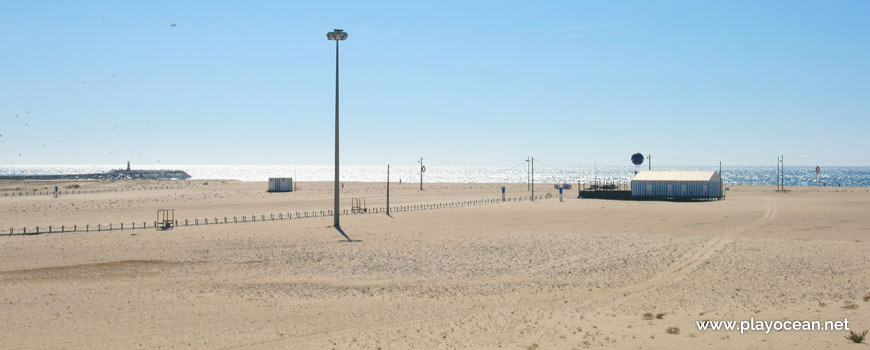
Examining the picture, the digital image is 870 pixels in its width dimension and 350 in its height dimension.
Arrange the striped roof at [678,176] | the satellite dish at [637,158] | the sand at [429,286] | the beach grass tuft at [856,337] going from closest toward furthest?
the beach grass tuft at [856,337] < the sand at [429,286] < the striped roof at [678,176] < the satellite dish at [637,158]

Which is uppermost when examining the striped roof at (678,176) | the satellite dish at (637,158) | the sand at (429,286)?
the satellite dish at (637,158)

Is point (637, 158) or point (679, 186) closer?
point (679, 186)

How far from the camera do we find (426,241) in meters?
32.4

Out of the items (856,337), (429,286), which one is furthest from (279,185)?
(856,337)

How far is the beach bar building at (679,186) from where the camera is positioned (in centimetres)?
7094

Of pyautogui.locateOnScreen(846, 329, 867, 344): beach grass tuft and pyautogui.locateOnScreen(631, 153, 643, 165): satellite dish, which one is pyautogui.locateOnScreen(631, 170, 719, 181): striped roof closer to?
pyautogui.locateOnScreen(631, 153, 643, 165): satellite dish

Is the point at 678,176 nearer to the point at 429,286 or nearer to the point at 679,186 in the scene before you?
the point at 679,186

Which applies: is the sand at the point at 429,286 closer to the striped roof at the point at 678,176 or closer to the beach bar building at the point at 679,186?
the beach bar building at the point at 679,186

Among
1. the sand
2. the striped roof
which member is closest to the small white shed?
the striped roof

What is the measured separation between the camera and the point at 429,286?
2059 cm

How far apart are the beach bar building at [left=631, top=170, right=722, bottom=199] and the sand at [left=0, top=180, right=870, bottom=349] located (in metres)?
32.2

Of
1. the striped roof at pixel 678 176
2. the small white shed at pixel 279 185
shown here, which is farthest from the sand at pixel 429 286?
the small white shed at pixel 279 185

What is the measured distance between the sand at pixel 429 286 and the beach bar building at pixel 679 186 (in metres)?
32.2

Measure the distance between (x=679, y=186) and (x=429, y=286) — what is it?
5949 centimetres
